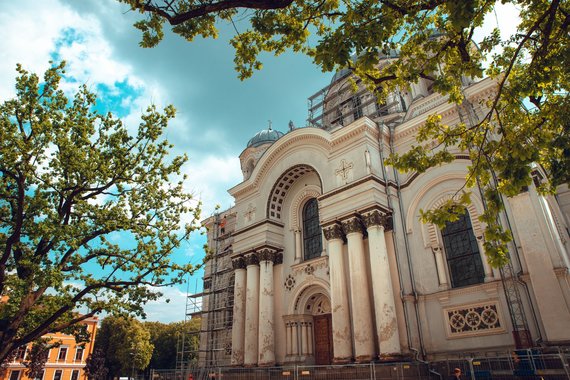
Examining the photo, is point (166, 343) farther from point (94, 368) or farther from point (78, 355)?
point (94, 368)

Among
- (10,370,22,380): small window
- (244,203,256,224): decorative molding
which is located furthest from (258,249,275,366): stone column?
(10,370,22,380): small window

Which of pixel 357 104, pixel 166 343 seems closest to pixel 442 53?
pixel 357 104

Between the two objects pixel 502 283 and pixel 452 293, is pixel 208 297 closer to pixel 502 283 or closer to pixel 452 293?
pixel 452 293

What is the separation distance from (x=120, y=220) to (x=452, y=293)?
11.1 metres

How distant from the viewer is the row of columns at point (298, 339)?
663 inches

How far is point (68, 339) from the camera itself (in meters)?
42.3

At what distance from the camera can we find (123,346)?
42.1 meters

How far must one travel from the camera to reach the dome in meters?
31.4

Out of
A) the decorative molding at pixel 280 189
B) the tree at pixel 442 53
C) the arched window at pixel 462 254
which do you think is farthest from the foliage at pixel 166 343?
the tree at pixel 442 53

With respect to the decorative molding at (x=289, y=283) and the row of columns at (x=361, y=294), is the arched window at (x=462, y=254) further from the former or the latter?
the decorative molding at (x=289, y=283)

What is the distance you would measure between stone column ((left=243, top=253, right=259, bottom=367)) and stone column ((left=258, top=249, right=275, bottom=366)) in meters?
0.42

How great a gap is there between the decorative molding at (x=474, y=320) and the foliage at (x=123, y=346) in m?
36.8

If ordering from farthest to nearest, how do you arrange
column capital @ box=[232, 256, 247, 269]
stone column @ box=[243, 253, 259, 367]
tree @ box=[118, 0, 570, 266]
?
1. column capital @ box=[232, 256, 247, 269]
2. stone column @ box=[243, 253, 259, 367]
3. tree @ box=[118, 0, 570, 266]

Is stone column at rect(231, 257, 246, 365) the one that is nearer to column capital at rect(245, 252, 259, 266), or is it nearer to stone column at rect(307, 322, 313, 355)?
column capital at rect(245, 252, 259, 266)
